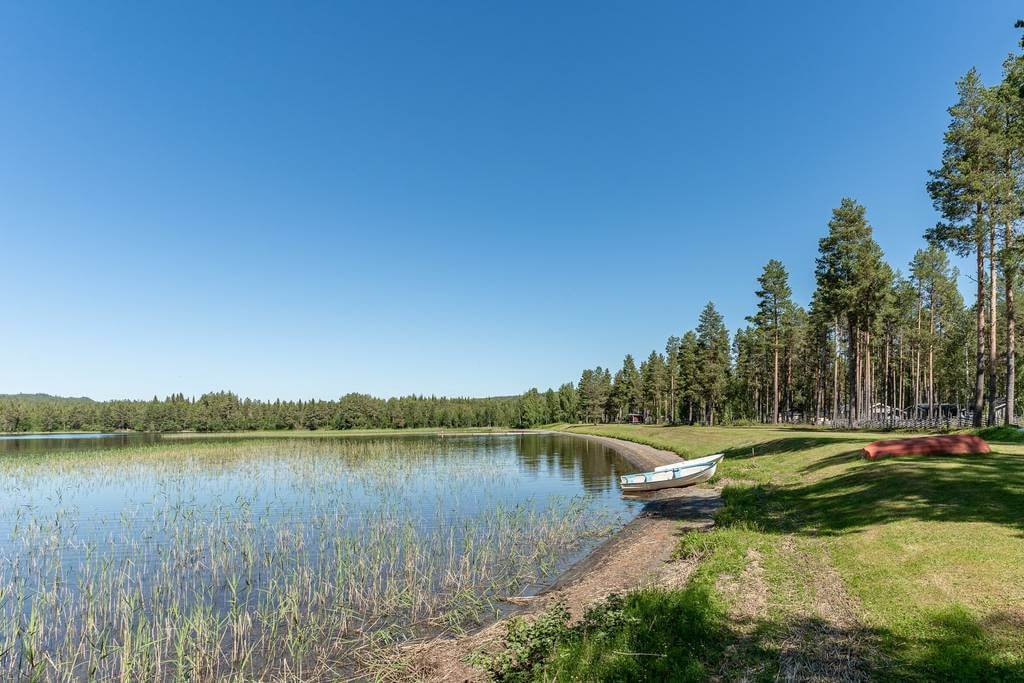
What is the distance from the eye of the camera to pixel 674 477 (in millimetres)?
29344

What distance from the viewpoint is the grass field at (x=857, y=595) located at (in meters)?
7.43

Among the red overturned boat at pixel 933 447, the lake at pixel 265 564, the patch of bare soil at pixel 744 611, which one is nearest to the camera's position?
the patch of bare soil at pixel 744 611

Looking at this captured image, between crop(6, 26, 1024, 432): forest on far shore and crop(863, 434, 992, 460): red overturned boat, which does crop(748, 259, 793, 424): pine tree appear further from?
crop(863, 434, 992, 460): red overturned boat

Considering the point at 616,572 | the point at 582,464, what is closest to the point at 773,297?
the point at 582,464

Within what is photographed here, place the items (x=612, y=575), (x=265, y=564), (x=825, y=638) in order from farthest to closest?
(x=265, y=564) → (x=612, y=575) → (x=825, y=638)

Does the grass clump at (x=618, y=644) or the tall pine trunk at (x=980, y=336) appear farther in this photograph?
the tall pine trunk at (x=980, y=336)

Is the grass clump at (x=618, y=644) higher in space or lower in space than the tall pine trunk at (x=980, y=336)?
lower

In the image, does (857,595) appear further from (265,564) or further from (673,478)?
(673,478)

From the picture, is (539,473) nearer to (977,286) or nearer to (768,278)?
(977,286)

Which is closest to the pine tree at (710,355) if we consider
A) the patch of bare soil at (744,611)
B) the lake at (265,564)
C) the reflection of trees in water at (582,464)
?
the reflection of trees in water at (582,464)

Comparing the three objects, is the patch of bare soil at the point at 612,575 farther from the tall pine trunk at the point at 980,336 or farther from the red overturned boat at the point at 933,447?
the tall pine trunk at the point at 980,336

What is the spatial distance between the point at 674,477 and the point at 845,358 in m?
73.4

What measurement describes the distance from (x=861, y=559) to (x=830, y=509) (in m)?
5.50

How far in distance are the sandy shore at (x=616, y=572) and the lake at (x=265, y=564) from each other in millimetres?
956
